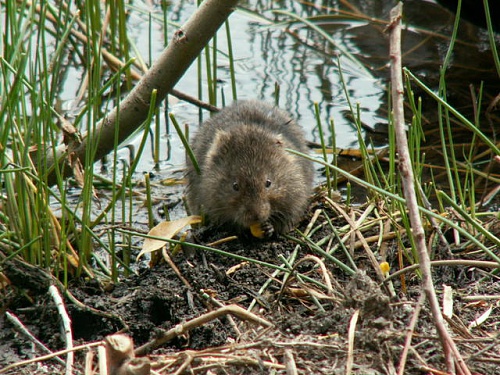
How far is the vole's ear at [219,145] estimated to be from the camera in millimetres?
5582

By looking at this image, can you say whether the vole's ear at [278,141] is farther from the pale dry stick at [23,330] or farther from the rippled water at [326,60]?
the pale dry stick at [23,330]

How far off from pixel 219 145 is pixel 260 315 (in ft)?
6.29

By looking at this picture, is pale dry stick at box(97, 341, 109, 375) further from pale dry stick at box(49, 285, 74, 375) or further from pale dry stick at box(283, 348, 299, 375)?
pale dry stick at box(283, 348, 299, 375)

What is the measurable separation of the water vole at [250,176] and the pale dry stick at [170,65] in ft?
2.28

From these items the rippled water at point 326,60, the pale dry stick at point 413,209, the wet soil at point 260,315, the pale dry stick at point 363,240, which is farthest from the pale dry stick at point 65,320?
the rippled water at point 326,60

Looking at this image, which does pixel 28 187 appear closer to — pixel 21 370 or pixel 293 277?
pixel 21 370

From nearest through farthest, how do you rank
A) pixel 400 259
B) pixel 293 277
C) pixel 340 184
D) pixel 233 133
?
1. pixel 293 277
2. pixel 400 259
3. pixel 233 133
4. pixel 340 184

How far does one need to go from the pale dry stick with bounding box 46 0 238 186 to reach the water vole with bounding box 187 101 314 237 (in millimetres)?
695

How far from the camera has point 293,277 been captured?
4211mm

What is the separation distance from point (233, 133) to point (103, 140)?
0.95 m

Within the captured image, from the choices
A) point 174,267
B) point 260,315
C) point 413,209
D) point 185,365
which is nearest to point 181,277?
point 174,267

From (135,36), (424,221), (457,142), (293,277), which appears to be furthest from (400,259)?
(135,36)

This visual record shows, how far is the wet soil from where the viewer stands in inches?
123

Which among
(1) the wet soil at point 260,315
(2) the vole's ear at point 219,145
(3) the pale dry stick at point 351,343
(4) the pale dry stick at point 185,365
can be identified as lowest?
(1) the wet soil at point 260,315
